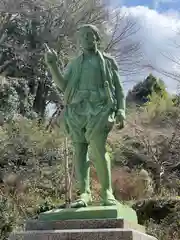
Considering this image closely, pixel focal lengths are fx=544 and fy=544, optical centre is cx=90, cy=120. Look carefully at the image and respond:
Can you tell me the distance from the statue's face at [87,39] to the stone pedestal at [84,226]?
1.85 meters

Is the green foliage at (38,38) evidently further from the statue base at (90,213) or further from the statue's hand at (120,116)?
the statue base at (90,213)

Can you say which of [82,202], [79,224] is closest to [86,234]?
[79,224]

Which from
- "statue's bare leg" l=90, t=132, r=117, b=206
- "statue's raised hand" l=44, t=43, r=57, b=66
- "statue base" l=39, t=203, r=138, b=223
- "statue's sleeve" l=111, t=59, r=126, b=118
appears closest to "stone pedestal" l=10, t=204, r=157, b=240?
"statue base" l=39, t=203, r=138, b=223

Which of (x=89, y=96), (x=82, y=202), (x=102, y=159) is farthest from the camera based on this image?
(x=89, y=96)

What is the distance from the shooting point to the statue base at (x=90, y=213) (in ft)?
17.5

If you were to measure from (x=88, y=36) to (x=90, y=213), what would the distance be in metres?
1.99

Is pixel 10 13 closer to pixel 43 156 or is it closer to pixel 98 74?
pixel 43 156

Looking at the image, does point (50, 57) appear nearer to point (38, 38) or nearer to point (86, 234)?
point (86, 234)

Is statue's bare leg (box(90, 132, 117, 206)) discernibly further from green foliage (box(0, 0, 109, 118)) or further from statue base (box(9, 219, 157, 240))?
green foliage (box(0, 0, 109, 118))

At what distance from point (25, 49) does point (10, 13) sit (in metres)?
1.56

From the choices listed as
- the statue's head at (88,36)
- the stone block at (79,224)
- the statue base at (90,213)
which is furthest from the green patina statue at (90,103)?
the stone block at (79,224)

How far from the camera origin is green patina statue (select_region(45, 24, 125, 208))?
5.86 m

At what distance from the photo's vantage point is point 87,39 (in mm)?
6094

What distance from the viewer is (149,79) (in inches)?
1219
